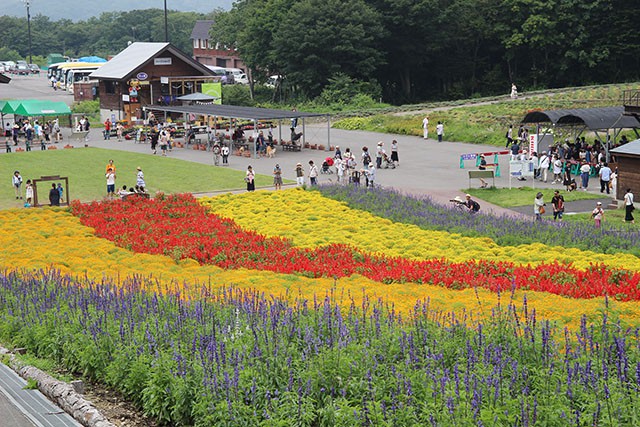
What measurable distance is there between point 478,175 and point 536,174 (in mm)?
5175

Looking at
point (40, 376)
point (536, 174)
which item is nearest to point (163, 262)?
point (40, 376)

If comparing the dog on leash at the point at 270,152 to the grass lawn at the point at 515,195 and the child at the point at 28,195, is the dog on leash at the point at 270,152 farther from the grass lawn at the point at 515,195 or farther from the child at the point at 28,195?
the child at the point at 28,195

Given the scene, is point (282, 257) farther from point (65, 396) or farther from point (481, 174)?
point (481, 174)

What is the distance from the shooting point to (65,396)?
43.6 ft

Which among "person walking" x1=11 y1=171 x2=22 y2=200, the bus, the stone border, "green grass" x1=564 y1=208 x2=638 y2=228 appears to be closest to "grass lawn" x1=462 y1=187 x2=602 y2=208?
"green grass" x1=564 y1=208 x2=638 y2=228

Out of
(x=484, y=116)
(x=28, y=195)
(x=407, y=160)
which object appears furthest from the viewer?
(x=484, y=116)

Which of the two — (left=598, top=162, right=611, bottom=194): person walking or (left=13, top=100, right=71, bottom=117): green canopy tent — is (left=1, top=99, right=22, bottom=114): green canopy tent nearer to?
(left=13, top=100, right=71, bottom=117): green canopy tent

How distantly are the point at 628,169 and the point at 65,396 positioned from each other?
1090 inches

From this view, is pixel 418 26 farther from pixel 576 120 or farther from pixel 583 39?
pixel 576 120

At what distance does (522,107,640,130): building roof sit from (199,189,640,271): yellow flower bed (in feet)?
45.6

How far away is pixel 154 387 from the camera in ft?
41.7

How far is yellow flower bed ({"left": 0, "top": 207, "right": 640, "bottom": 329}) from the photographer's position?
56.3 feet

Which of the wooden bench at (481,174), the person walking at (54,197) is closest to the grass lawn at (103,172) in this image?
the person walking at (54,197)

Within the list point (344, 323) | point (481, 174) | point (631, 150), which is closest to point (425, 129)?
point (481, 174)
